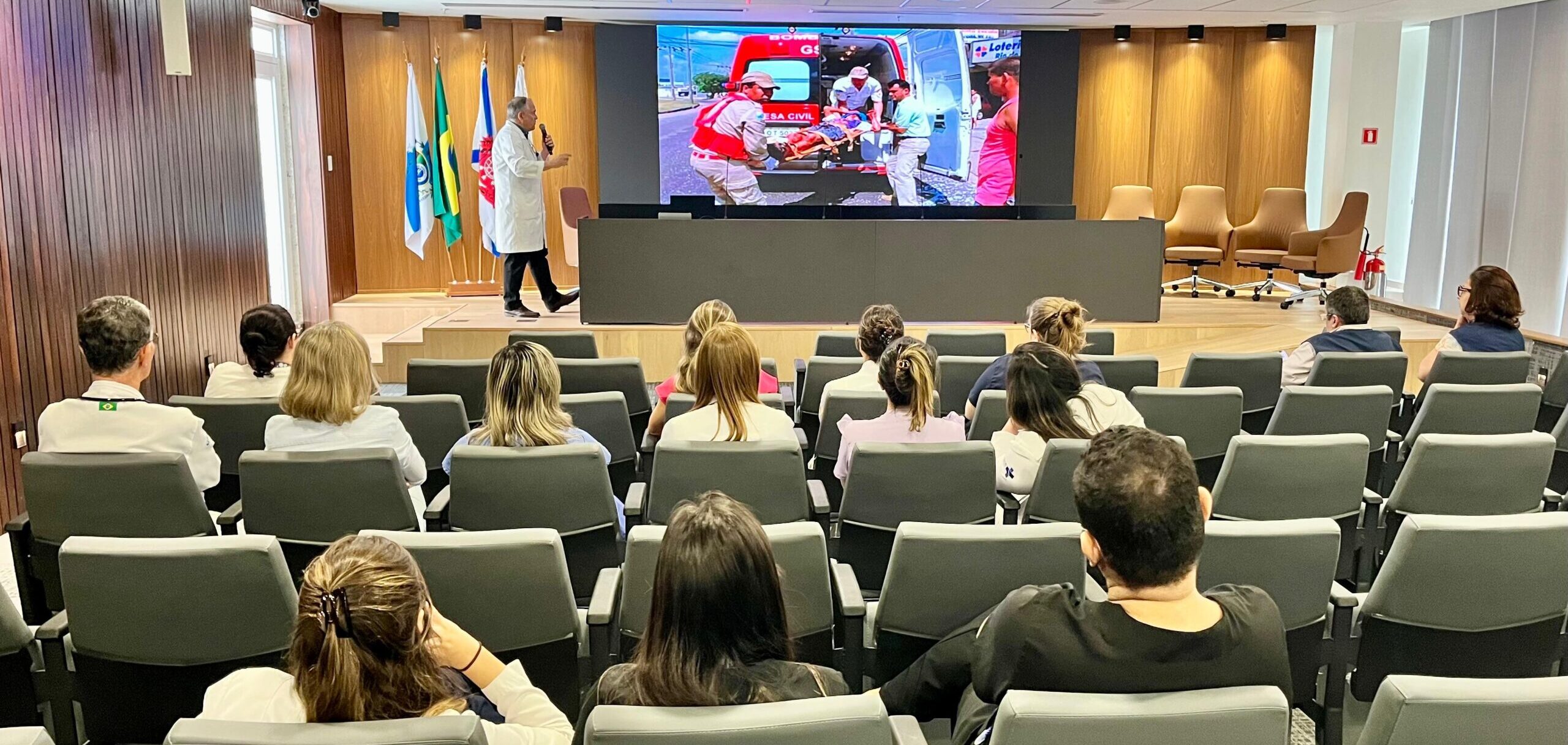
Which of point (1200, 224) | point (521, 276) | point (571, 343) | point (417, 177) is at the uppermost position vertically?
point (417, 177)

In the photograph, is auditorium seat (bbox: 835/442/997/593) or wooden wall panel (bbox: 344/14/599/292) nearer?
auditorium seat (bbox: 835/442/997/593)

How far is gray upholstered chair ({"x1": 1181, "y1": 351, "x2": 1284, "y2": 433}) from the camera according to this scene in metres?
5.27

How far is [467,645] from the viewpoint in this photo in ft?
6.48

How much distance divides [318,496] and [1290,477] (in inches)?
108

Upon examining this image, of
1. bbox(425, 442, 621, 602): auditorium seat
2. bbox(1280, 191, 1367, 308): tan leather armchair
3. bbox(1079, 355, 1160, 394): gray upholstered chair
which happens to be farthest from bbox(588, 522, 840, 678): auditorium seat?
bbox(1280, 191, 1367, 308): tan leather armchair

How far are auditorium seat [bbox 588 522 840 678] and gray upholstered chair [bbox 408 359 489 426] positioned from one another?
2682 millimetres

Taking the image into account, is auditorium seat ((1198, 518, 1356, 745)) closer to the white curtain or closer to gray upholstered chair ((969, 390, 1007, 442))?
gray upholstered chair ((969, 390, 1007, 442))

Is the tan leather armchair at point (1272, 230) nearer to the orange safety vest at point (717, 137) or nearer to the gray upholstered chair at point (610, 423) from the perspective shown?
the orange safety vest at point (717, 137)

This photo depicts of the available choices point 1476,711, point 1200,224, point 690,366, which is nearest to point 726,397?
point 690,366

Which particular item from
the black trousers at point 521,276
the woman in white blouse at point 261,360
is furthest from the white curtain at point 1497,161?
the woman in white blouse at point 261,360

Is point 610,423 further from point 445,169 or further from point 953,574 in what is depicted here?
point 445,169

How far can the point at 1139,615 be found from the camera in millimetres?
1830

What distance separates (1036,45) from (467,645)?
1083cm

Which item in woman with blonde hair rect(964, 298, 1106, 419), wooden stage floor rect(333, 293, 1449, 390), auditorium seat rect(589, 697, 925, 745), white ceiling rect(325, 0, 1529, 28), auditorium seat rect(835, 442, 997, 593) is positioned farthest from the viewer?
white ceiling rect(325, 0, 1529, 28)
